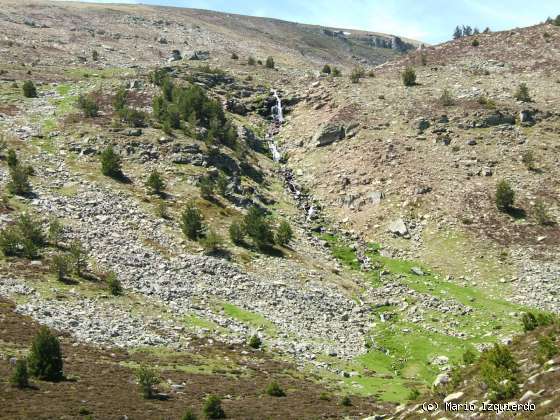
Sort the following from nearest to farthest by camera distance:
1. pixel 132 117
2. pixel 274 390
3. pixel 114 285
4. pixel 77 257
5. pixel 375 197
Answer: pixel 274 390 → pixel 114 285 → pixel 77 257 → pixel 375 197 → pixel 132 117

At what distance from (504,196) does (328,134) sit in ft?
86.7

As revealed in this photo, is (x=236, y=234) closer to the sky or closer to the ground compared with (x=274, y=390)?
closer to the sky

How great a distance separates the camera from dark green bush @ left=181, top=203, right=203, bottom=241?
1919 inches

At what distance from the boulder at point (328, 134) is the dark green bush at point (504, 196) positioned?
934 inches

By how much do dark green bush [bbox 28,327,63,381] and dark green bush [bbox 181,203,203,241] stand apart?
2210 centimetres

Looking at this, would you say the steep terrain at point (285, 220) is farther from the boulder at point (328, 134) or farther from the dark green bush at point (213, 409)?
the dark green bush at point (213, 409)

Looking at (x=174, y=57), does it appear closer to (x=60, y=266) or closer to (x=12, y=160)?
(x=12, y=160)

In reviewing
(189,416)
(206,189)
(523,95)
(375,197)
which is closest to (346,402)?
(189,416)

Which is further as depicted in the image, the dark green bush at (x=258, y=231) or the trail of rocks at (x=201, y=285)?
the dark green bush at (x=258, y=231)

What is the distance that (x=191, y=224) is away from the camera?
48656mm

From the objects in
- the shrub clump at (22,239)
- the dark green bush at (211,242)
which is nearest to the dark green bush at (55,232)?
the shrub clump at (22,239)

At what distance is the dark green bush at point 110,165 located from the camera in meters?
55.4

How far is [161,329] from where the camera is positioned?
36.2 metres

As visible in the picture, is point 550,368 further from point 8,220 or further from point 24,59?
point 24,59
